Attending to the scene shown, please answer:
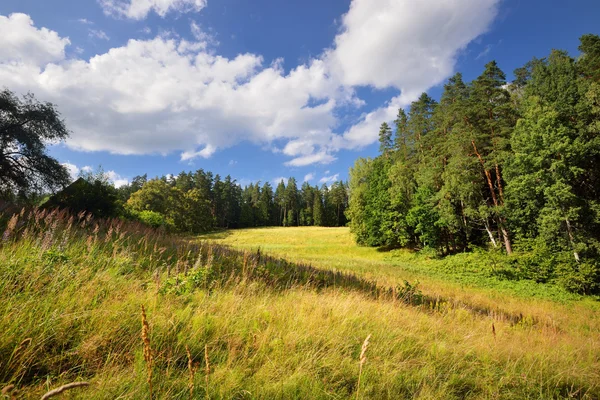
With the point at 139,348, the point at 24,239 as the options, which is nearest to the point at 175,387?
the point at 139,348

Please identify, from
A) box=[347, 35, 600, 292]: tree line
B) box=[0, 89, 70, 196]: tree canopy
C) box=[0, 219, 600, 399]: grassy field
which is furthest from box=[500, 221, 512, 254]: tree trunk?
box=[0, 89, 70, 196]: tree canopy

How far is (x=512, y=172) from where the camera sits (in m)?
19.4

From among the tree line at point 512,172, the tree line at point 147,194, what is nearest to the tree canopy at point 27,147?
the tree line at point 147,194

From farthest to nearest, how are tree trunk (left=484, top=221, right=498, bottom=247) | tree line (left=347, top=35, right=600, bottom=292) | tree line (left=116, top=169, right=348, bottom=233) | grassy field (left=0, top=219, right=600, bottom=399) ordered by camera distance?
tree line (left=116, top=169, right=348, bottom=233)
tree trunk (left=484, top=221, right=498, bottom=247)
tree line (left=347, top=35, right=600, bottom=292)
grassy field (left=0, top=219, right=600, bottom=399)

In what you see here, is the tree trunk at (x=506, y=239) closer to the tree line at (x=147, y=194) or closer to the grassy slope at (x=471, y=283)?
the grassy slope at (x=471, y=283)

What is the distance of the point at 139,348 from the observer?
246cm

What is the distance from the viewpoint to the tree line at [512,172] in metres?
16.4

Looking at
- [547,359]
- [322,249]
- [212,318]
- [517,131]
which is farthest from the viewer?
[322,249]

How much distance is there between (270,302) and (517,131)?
77.5ft

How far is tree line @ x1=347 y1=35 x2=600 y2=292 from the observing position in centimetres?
1644

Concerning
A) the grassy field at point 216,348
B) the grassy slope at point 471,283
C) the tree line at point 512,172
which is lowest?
the grassy slope at point 471,283

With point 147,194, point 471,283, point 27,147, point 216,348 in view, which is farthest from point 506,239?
point 147,194

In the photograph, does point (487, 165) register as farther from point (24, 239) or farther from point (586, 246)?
point (24, 239)

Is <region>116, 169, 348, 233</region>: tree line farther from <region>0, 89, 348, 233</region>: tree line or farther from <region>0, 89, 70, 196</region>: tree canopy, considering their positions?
<region>0, 89, 70, 196</region>: tree canopy
